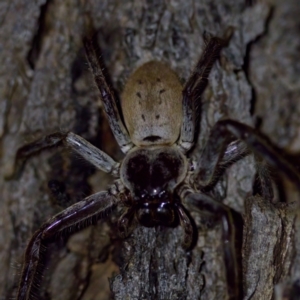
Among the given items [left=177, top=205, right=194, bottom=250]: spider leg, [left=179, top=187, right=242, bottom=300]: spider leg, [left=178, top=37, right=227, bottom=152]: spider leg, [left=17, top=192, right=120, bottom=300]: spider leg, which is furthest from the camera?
[left=178, top=37, right=227, bottom=152]: spider leg

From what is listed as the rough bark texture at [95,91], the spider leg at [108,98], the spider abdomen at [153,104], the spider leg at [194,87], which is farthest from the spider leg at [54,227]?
the spider leg at [194,87]

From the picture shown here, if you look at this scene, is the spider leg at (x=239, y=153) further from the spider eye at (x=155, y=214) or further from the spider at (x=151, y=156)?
the spider eye at (x=155, y=214)

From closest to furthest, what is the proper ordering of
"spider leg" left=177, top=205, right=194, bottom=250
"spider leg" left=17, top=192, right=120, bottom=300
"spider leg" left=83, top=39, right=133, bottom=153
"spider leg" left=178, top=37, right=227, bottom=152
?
"spider leg" left=177, top=205, right=194, bottom=250, "spider leg" left=17, top=192, right=120, bottom=300, "spider leg" left=178, top=37, right=227, bottom=152, "spider leg" left=83, top=39, right=133, bottom=153

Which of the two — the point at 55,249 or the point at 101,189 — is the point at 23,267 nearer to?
the point at 55,249

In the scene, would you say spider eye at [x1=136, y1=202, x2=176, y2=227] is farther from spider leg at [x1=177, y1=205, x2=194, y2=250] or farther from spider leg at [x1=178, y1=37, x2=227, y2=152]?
spider leg at [x1=178, y1=37, x2=227, y2=152]

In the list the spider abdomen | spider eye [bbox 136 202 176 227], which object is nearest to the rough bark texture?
spider eye [bbox 136 202 176 227]

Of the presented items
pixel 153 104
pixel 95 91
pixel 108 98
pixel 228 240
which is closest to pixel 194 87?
pixel 153 104

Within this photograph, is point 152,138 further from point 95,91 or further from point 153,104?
point 95,91

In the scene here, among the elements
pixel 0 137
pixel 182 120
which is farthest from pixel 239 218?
pixel 0 137
